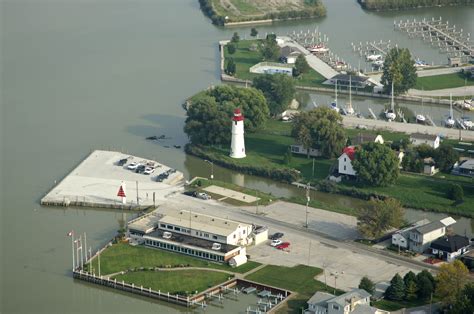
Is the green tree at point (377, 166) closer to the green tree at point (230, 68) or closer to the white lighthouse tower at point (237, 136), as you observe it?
the white lighthouse tower at point (237, 136)

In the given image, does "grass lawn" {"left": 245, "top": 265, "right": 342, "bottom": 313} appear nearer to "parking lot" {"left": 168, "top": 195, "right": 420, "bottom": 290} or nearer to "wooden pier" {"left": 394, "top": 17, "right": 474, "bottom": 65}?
"parking lot" {"left": 168, "top": 195, "right": 420, "bottom": 290}

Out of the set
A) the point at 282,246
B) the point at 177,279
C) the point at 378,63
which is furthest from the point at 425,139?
the point at 378,63

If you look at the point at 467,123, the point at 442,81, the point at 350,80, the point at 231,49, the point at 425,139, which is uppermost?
the point at 231,49

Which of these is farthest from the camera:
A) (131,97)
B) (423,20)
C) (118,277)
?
(423,20)

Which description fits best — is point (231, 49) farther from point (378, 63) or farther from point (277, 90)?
point (277, 90)

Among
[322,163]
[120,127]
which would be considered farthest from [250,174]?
[120,127]

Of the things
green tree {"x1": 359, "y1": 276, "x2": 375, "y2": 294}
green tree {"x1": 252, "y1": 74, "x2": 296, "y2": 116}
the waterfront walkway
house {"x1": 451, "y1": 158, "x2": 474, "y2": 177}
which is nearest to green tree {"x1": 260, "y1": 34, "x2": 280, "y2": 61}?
green tree {"x1": 252, "y1": 74, "x2": 296, "y2": 116}

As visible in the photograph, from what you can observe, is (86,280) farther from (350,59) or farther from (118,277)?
(350,59)
